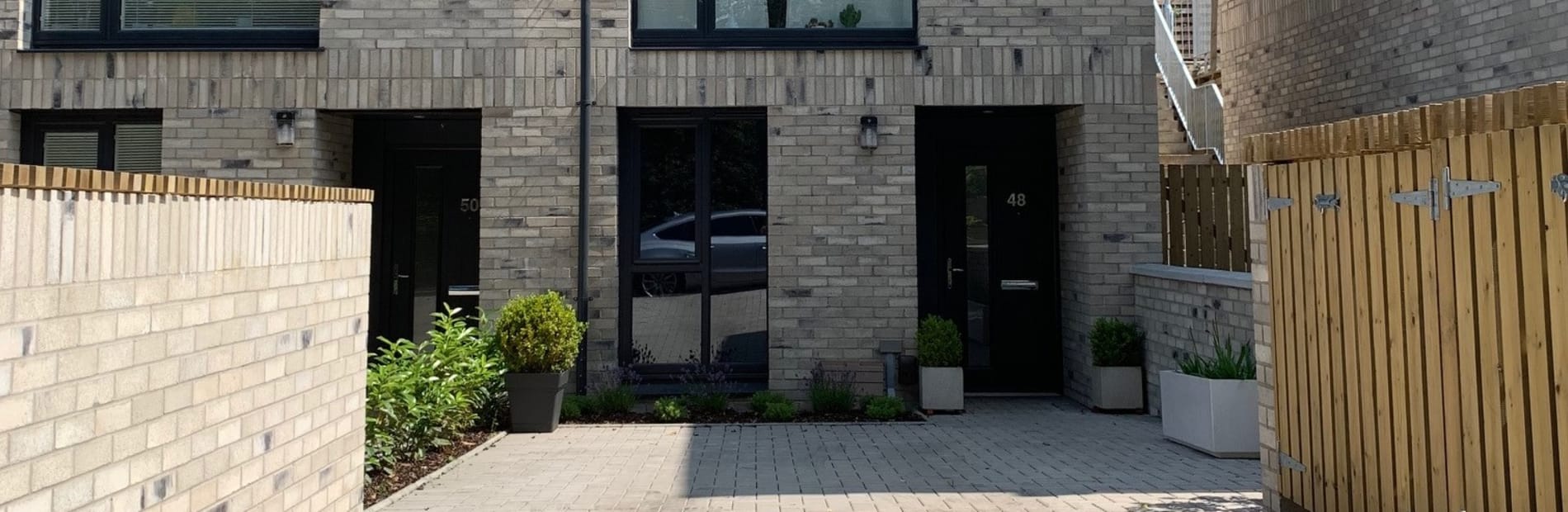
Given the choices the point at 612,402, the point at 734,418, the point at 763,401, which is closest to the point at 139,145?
the point at 612,402

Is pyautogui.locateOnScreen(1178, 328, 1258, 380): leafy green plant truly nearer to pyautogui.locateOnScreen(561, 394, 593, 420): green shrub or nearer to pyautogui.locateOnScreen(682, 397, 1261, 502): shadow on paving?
pyautogui.locateOnScreen(682, 397, 1261, 502): shadow on paving

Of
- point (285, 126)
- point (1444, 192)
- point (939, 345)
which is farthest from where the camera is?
point (285, 126)

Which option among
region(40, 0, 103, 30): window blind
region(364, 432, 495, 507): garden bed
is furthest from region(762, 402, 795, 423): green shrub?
region(40, 0, 103, 30): window blind

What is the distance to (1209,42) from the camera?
1483cm

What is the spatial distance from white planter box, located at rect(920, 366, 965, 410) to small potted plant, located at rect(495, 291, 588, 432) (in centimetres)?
→ 310

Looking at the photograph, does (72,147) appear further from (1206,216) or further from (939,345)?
(1206,216)

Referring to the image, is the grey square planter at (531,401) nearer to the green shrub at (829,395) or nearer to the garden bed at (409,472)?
the garden bed at (409,472)

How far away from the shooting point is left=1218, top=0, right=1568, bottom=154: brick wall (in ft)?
27.9

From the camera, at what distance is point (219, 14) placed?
30.6ft

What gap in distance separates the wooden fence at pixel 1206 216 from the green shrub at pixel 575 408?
17.6 feet

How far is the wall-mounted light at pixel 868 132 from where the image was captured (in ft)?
29.8

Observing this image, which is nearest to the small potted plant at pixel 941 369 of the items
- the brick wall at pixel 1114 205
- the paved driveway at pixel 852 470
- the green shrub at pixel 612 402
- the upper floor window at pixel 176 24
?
the paved driveway at pixel 852 470

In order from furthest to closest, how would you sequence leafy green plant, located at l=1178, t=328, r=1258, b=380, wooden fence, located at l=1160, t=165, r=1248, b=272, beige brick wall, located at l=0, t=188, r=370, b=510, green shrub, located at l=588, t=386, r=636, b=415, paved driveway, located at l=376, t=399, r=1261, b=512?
green shrub, located at l=588, t=386, r=636, b=415
wooden fence, located at l=1160, t=165, r=1248, b=272
leafy green plant, located at l=1178, t=328, r=1258, b=380
paved driveway, located at l=376, t=399, r=1261, b=512
beige brick wall, located at l=0, t=188, r=370, b=510

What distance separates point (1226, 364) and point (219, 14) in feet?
29.9
